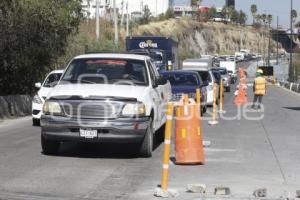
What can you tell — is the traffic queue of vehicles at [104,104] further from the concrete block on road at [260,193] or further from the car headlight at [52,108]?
the concrete block on road at [260,193]

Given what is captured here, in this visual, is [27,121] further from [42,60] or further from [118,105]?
[118,105]

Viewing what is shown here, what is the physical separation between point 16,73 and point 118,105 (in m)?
14.9

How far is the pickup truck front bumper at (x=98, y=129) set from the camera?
488 inches

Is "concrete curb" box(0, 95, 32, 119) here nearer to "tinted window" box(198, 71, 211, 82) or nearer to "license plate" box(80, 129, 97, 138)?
"tinted window" box(198, 71, 211, 82)

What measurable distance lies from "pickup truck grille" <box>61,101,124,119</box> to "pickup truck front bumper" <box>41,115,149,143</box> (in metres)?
0.09

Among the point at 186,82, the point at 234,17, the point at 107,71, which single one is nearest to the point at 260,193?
the point at 107,71

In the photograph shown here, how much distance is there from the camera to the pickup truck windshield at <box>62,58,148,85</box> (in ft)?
44.7

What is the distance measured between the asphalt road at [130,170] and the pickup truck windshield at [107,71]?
1.48 m

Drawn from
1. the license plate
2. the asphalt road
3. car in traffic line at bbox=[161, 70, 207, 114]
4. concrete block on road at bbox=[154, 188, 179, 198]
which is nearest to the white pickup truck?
the license plate

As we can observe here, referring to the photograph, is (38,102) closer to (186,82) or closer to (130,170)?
(186,82)

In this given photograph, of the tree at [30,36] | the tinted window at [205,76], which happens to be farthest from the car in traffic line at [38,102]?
the tinted window at [205,76]

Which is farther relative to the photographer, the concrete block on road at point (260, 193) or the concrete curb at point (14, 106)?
the concrete curb at point (14, 106)

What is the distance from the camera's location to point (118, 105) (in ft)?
40.9

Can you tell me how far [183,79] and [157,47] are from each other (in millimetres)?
16852
